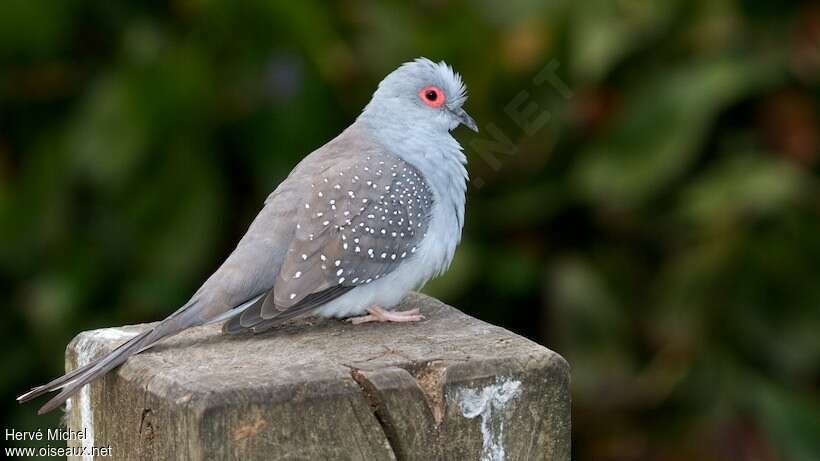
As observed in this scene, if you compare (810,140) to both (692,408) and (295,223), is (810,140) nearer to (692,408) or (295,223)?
(692,408)

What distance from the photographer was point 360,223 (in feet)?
13.5

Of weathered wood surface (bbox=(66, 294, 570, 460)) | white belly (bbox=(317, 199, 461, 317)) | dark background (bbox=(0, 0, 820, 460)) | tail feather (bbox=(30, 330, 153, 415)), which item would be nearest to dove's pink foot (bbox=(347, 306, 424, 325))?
white belly (bbox=(317, 199, 461, 317))

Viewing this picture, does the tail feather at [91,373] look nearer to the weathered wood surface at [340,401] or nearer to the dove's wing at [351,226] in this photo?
the weathered wood surface at [340,401]

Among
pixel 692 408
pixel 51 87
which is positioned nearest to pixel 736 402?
pixel 692 408

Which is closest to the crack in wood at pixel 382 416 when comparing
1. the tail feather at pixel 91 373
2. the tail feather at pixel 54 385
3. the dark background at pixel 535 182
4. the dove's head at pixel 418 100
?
the tail feather at pixel 91 373

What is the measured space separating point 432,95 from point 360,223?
636 mm

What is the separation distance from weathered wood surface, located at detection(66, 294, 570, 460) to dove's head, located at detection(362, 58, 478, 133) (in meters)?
1.10

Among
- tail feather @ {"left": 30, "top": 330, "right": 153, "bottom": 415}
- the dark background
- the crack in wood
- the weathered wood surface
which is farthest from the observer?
the dark background

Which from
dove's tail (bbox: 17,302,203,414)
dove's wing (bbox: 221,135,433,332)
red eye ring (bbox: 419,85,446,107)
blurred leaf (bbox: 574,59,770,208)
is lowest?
blurred leaf (bbox: 574,59,770,208)

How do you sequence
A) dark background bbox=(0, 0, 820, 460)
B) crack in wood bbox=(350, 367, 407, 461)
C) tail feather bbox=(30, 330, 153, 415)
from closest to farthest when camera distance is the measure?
crack in wood bbox=(350, 367, 407, 461) < tail feather bbox=(30, 330, 153, 415) < dark background bbox=(0, 0, 820, 460)

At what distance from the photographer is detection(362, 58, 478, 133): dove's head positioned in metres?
4.43

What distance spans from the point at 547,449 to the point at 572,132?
156 inches

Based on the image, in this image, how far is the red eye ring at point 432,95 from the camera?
449 cm

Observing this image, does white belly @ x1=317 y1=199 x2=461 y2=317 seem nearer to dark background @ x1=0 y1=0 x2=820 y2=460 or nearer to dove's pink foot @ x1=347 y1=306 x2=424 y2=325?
dove's pink foot @ x1=347 y1=306 x2=424 y2=325
